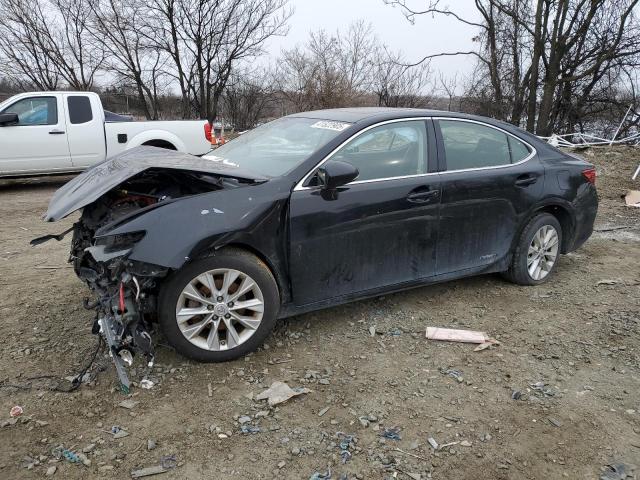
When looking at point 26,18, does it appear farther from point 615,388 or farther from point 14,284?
point 615,388

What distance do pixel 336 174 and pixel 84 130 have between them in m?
7.56

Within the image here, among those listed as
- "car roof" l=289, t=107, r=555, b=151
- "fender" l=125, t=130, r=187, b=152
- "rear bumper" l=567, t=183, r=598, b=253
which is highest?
"car roof" l=289, t=107, r=555, b=151

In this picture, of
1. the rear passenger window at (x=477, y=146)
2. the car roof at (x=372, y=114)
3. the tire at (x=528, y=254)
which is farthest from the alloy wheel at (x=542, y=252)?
the car roof at (x=372, y=114)

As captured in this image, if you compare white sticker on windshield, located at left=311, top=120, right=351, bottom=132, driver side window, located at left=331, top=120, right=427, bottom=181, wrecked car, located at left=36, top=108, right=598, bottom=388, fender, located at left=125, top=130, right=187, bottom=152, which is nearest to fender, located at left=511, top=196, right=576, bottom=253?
wrecked car, located at left=36, top=108, right=598, bottom=388

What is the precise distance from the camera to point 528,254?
4.41 meters

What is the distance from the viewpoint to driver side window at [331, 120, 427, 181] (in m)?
3.50

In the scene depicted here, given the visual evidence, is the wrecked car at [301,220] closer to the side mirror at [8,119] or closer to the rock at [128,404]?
the rock at [128,404]

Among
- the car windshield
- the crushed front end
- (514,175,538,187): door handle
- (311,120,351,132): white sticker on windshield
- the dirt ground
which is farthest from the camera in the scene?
(514,175,538,187): door handle

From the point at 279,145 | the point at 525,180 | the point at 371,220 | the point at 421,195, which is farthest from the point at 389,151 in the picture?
the point at 525,180

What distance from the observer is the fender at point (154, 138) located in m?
9.18

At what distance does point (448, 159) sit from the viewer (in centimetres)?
386

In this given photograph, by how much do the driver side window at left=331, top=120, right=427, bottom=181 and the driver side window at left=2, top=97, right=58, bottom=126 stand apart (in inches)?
296

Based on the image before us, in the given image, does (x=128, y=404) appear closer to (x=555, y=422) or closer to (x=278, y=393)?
(x=278, y=393)

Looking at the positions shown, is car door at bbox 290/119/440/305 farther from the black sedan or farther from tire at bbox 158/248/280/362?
tire at bbox 158/248/280/362
